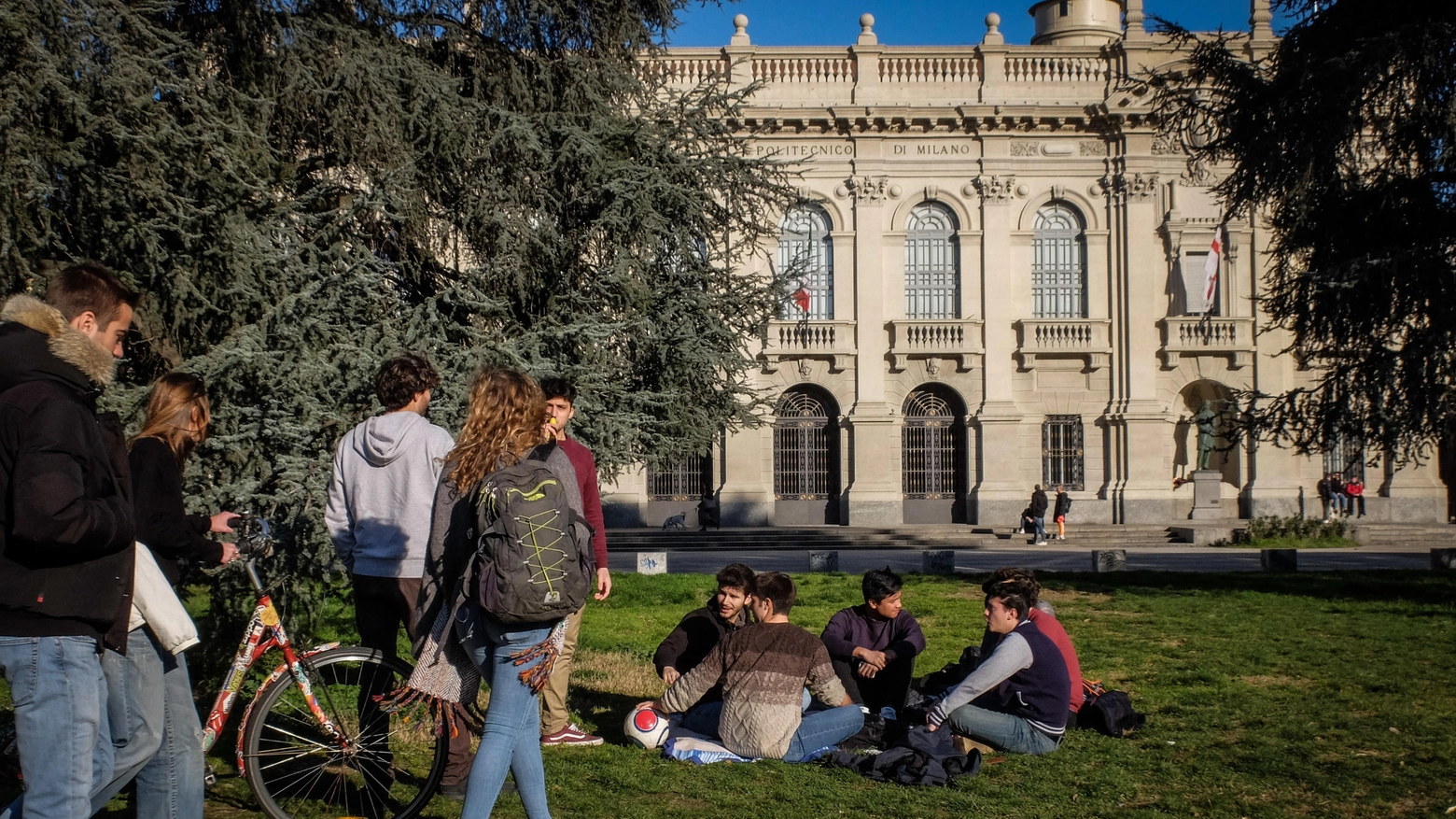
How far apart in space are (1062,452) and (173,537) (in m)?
29.7

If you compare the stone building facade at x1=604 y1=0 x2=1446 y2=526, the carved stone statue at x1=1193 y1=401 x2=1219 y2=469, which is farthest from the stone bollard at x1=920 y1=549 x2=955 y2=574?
the carved stone statue at x1=1193 y1=401 x2=1219 y2=469

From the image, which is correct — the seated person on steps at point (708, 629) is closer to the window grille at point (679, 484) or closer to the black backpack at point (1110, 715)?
the black backpack at point (1110, 715)

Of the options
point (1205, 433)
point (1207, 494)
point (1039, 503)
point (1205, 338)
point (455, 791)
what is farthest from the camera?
point (1205, 338)

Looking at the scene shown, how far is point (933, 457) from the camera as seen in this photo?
105ft

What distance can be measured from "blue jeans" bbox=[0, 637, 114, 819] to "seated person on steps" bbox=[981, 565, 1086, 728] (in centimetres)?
433

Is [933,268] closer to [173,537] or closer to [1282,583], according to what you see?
[1282,583]

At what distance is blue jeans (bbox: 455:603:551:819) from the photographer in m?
4.02

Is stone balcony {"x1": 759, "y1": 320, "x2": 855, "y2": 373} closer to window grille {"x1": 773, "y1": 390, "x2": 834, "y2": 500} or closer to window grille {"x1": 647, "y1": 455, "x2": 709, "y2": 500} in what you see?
window grille {"x1": 773, "y1": 390, "x2": 834, "y2": 500}

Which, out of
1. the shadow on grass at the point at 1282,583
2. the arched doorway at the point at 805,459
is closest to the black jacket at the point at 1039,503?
the arched doorway at the point at 805,459

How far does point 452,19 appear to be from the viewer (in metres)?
10.8

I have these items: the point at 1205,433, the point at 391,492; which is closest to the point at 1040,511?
the point at 1205,433

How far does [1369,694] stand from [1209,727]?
5.78ft

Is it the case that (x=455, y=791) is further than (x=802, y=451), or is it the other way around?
(x=802, y=451)

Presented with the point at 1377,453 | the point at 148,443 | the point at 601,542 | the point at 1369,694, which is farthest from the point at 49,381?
the point at 1377,453
